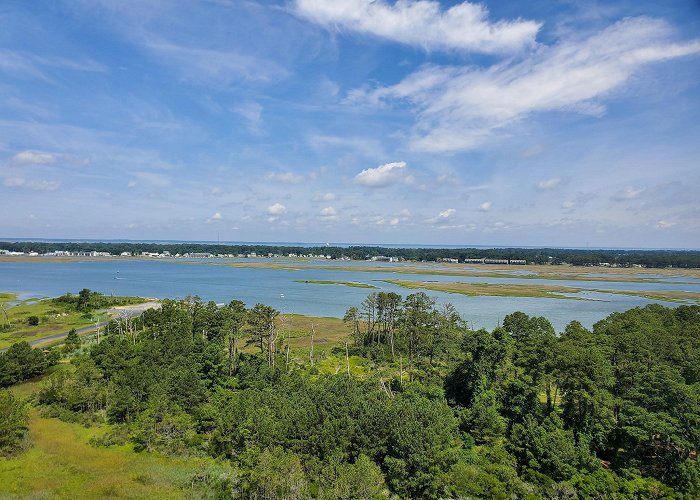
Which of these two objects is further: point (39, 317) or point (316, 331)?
point (39, 317)

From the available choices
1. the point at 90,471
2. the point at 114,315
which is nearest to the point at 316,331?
the point at 114,315

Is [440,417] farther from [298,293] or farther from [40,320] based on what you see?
[298,293]

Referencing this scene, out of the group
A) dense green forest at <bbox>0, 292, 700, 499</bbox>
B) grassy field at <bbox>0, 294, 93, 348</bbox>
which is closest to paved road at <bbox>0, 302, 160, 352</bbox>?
grassy field at <bbox>0, 294, 93, 348</bbox>

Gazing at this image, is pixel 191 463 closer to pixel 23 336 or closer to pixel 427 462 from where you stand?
pixel 427 462

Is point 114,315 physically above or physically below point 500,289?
below

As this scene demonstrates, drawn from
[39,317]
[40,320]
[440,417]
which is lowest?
[40,320]

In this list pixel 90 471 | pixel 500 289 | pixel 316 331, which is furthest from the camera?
pixel 500 289

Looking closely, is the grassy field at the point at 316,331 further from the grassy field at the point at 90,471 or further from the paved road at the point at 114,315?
the grassy field at the point at 90,471

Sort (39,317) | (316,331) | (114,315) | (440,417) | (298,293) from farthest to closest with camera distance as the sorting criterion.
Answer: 1. (298,293)
2. (114,315)
3. (39,317)
4. (316,331)
5. (440,417)
